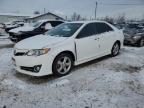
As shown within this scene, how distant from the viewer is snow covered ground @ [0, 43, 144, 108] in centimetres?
427

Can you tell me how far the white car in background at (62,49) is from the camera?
545 centimetres

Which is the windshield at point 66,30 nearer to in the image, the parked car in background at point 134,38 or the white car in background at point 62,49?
the white car in background at point 62,49

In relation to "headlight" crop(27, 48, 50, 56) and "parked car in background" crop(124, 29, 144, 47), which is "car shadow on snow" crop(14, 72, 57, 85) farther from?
"parked car in background" crop(124, 29, 144, 47)

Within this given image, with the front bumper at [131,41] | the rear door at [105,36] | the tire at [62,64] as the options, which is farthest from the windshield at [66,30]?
the front bumper at [131,41]

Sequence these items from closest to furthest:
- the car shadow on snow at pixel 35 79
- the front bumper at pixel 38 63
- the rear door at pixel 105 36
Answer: the front bumper at pixel 38 63 < the car shadow on snow at pixel 35 79 < the rear door at pixel 105 36

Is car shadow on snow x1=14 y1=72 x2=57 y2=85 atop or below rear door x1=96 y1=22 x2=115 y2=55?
below

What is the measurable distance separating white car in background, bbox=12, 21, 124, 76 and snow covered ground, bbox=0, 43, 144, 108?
1.13 feet

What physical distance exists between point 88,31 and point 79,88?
2512mm

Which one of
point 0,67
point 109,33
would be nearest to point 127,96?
point 109,33

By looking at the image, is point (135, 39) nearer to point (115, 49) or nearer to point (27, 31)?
point (115, 49)

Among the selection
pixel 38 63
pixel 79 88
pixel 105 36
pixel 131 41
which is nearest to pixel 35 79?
pixel 38 63

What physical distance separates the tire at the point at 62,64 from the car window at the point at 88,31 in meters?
0.89

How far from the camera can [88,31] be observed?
6938 mm

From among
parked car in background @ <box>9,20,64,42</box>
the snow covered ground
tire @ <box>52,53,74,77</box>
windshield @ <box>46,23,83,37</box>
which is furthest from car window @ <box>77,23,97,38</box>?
parked car in background @ <box>9,20,64,42</box>
